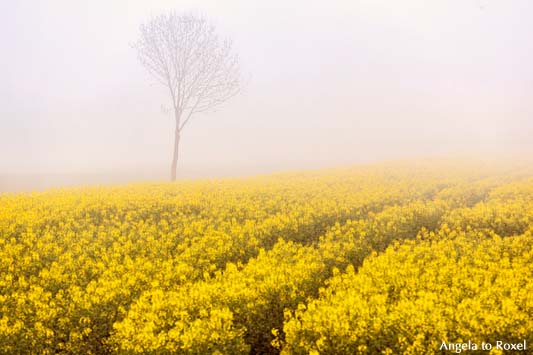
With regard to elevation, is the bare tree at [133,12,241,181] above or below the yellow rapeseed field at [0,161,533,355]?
above

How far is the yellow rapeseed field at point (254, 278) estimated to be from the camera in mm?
6102

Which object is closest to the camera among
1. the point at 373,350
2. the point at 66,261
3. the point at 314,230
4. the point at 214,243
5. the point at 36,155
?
the point at 373,350

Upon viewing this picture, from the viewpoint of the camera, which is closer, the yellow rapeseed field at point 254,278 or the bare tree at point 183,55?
the yellow rapeseed field at point 254,278

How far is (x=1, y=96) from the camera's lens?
125000 millimetres

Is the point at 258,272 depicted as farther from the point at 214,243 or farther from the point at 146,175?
the point at 146,175

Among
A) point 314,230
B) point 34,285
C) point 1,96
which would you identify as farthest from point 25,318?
point 1,96

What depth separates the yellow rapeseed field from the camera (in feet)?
20.0

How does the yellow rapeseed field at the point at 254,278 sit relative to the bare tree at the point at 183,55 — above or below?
below

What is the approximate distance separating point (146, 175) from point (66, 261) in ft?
159

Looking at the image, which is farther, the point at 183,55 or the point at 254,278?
the point at 183,55

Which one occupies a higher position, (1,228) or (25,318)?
(1,228)

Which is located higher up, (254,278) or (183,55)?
(183,55)

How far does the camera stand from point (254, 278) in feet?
27.8

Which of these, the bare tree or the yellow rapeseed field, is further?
the bare tree
